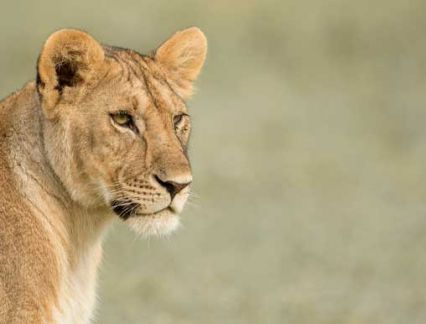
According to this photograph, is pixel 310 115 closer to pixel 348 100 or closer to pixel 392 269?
pixel 348 100

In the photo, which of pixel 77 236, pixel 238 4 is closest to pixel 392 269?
pixel 77 236

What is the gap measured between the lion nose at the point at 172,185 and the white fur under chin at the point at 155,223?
0.12 metres

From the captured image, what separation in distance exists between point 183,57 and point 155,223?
4.01ft

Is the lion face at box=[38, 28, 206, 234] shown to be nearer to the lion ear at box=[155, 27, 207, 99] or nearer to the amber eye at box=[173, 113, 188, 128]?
the amber eye at box=[173, 113, 188, 128]

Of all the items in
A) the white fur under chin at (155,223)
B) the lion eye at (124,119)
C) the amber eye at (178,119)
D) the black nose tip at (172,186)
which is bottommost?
the white fur under chin at (155,223)

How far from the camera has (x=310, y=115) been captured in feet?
71.2

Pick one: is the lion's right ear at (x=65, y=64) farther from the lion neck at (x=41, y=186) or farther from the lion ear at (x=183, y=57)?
the lion ear at (x=183, y=57)

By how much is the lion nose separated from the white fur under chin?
12 centimetres

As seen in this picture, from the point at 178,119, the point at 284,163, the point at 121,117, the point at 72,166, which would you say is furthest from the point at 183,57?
the point at 284,163

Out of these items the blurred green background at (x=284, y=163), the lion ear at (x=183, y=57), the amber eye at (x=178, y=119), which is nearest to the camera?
the amber eye at (x=178, y=119)

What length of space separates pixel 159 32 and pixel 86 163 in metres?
21.1

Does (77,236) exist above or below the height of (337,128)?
above

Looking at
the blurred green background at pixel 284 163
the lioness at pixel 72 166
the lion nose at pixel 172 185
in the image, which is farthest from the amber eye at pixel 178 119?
the blurred green background at pixel 284 163

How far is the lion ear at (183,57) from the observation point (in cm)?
728
